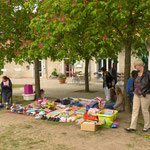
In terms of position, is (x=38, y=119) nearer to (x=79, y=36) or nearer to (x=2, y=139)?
(x=2, y=139)

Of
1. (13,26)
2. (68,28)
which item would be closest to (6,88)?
(13,26)

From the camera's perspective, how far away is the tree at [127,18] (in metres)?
5.86

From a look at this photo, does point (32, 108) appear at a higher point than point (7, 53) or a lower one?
lower

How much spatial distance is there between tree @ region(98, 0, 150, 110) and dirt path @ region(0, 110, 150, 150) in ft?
9.68

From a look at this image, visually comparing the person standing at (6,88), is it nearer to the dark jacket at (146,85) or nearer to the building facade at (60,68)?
the dark jacket at (146,85)

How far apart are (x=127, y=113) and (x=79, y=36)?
10.9 ft

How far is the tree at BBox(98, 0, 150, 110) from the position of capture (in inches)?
231

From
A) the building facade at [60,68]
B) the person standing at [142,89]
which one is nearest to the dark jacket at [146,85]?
the person standing at [142,89]

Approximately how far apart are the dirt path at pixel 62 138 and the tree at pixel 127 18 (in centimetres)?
295

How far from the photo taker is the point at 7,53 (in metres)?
10.2

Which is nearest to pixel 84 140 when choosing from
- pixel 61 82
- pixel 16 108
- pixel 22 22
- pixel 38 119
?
pixel 38 119

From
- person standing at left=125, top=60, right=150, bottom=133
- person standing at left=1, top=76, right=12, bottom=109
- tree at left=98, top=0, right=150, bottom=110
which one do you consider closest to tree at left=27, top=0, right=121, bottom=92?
tree at left=98, top=0, right=150, bottom=110

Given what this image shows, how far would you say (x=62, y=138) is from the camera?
17.1 ft

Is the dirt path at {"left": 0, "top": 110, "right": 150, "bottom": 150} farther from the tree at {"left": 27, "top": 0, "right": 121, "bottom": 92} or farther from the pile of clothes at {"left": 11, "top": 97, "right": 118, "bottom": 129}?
the tree at {"left": 27, "top": 0, "right": 121, "bottom": 92}
